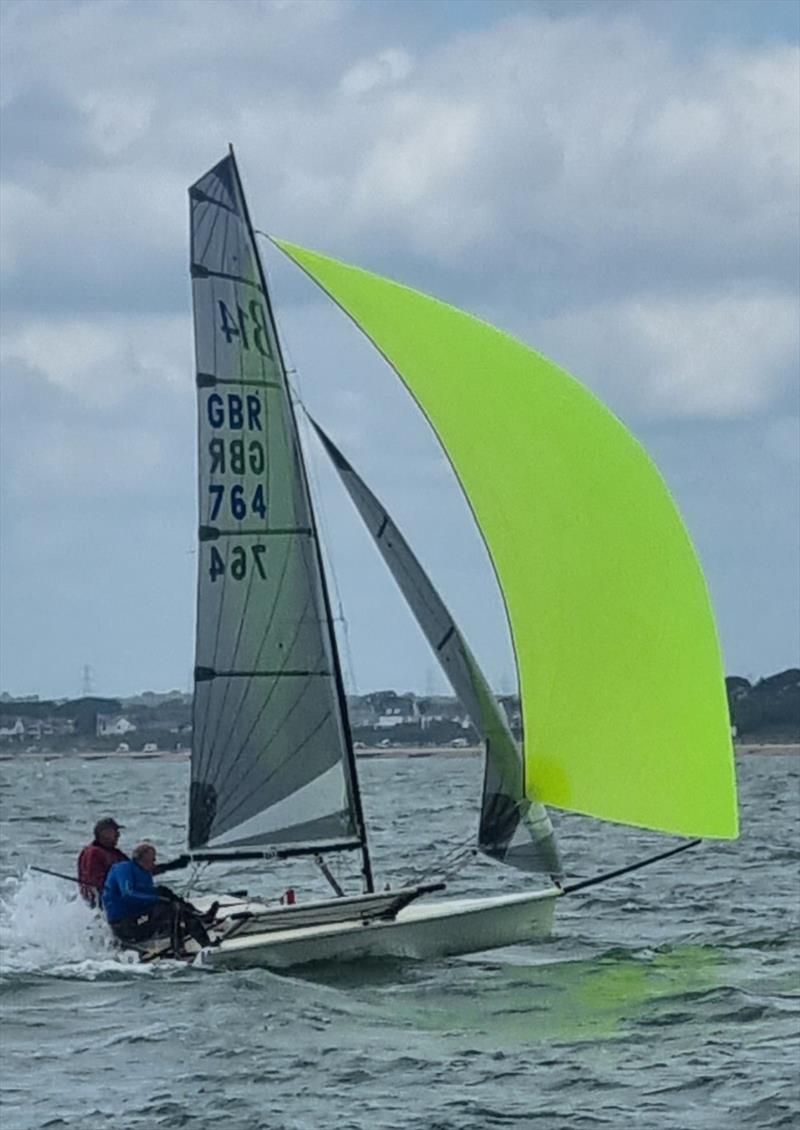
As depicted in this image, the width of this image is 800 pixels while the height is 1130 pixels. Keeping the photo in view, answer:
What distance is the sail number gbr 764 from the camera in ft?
50.3

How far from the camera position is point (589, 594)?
14.3m

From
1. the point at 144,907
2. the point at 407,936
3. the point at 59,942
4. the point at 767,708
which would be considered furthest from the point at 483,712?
the point at 767,708

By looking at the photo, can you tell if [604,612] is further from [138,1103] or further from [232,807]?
[138,1103]

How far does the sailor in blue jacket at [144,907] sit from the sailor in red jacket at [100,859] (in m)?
0.53

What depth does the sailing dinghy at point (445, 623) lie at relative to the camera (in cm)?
1423

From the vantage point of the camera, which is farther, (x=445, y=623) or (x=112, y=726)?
(x=112, y=726)

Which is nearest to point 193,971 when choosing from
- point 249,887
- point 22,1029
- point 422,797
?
point 22,1029

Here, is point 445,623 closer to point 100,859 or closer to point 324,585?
point 324,585

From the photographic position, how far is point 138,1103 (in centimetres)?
1077

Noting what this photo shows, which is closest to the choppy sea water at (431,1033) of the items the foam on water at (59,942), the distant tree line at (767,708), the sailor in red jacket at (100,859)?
the foam on water at (59,942)

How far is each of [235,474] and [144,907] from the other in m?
2.84

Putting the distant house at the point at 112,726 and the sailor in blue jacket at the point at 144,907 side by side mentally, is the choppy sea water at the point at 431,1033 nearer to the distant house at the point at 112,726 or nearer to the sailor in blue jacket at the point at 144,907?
the sailor in blue jacket at the point at 144,907

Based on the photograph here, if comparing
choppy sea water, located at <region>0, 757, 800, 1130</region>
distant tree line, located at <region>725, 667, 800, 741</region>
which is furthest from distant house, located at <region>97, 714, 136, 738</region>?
choppy sea water, located at <region>0, 757, 800, 1130</region>

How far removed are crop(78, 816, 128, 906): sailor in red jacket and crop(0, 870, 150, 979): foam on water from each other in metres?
0.16
